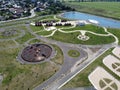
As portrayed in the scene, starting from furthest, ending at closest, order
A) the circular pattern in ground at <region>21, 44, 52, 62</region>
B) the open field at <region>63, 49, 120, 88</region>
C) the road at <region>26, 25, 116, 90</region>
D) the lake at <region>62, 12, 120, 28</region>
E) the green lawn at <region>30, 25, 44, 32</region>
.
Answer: the lake at <region>62, 12, 120, 28</region>
the green lawn at <region>30, 25, 44, 32</region>
the circular pattern in ground at <region>21, 44, 52, 62</region>
the road at <region>26, 25, 116, 90</region>
the open field at <region>63, 49, 120, 88</region>

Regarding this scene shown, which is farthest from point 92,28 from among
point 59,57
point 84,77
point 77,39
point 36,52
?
point 84,77

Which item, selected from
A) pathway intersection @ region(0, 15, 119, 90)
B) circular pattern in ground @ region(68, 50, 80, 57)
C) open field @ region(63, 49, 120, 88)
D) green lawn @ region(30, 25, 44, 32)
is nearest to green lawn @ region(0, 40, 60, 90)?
pathway intersection @ region(0, 15, 119, 90)

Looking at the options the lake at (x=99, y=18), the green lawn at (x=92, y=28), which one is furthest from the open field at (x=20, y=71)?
the lake at (x=99, y=18)

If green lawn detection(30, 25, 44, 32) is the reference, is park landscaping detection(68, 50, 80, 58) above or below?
below

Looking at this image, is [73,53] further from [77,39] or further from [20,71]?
[20,71]

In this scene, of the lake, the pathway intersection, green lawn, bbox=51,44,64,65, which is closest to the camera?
the pathway intersection

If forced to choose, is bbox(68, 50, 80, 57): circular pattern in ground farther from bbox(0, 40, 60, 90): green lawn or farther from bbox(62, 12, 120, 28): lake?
bbox(62, 12, 120, 28): lake

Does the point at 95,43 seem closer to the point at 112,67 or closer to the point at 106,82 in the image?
the point at 112,67

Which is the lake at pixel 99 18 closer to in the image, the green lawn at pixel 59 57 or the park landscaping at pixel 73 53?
the park landscaping at pixel 73 53

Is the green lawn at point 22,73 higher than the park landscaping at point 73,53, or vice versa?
the park landscaping at point 73,53

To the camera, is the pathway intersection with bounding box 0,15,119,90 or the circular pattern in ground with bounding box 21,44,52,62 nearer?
the pathway intersection with bounding box 0,15,119,90
